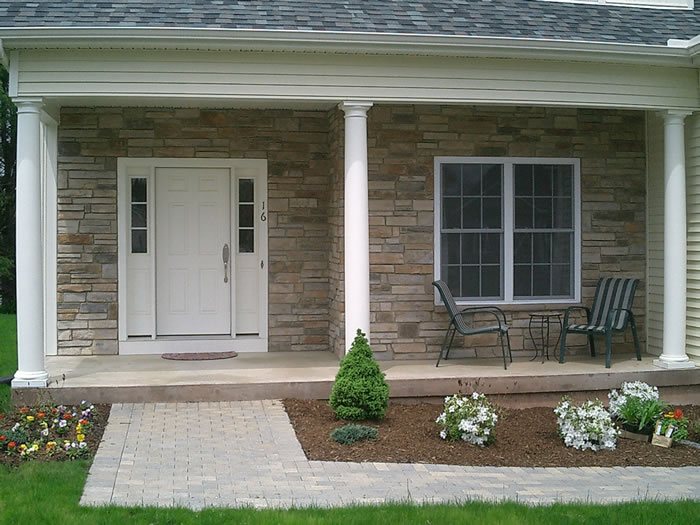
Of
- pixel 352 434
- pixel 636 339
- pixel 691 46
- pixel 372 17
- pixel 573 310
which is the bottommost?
pixel 352 434

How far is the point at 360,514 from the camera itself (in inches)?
217

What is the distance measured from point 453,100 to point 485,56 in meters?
0.52

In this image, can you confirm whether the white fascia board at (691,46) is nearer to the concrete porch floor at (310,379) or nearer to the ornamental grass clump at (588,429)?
the concrete porch floor at (310,379)

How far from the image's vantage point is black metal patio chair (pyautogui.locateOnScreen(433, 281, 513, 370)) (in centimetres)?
958

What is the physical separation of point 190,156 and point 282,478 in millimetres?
5336

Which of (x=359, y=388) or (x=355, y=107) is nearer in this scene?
(x=359, y=388)

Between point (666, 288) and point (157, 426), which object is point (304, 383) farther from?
point (666, 288)

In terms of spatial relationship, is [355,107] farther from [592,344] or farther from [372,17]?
[592,344]

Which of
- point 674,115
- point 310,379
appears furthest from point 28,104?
point 674,115

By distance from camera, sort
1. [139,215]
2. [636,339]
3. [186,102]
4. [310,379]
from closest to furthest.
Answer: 1. [310,379]
2. [186,102]
3. [636,339]
4. [139,215]

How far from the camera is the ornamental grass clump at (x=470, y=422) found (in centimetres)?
746

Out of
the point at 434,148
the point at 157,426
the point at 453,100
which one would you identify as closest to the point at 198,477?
the point at 157,426

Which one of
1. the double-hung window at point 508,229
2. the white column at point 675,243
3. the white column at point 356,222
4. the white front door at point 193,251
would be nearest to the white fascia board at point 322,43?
the white column at point 356,222

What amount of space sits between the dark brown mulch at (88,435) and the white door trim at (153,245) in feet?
7.04
